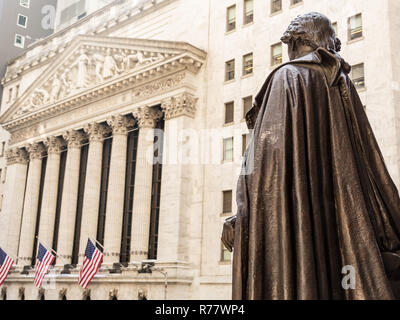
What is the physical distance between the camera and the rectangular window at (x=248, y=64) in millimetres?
32656

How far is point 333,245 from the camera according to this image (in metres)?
3.64

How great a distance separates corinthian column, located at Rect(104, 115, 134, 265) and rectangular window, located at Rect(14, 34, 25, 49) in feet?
94.4

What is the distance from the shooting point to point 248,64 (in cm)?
3284

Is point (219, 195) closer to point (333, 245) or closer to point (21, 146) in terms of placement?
point (21, 146)

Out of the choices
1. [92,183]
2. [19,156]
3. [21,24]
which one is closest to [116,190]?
[92,183]

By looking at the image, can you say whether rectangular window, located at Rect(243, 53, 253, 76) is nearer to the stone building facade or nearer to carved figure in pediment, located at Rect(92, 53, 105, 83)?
the stone building facade

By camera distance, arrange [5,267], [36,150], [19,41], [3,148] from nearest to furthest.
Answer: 1. [5,267]
2. [36,150]
3. [3,148]
4. [19,41]

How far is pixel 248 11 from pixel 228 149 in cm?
908

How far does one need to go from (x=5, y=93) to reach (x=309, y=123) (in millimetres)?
57831

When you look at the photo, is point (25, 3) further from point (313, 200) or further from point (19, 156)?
point (313, 200)

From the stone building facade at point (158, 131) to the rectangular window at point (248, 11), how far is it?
10 cm

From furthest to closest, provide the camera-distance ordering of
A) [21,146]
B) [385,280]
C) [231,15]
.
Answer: [21,146] < [231,15] < [385,280]
